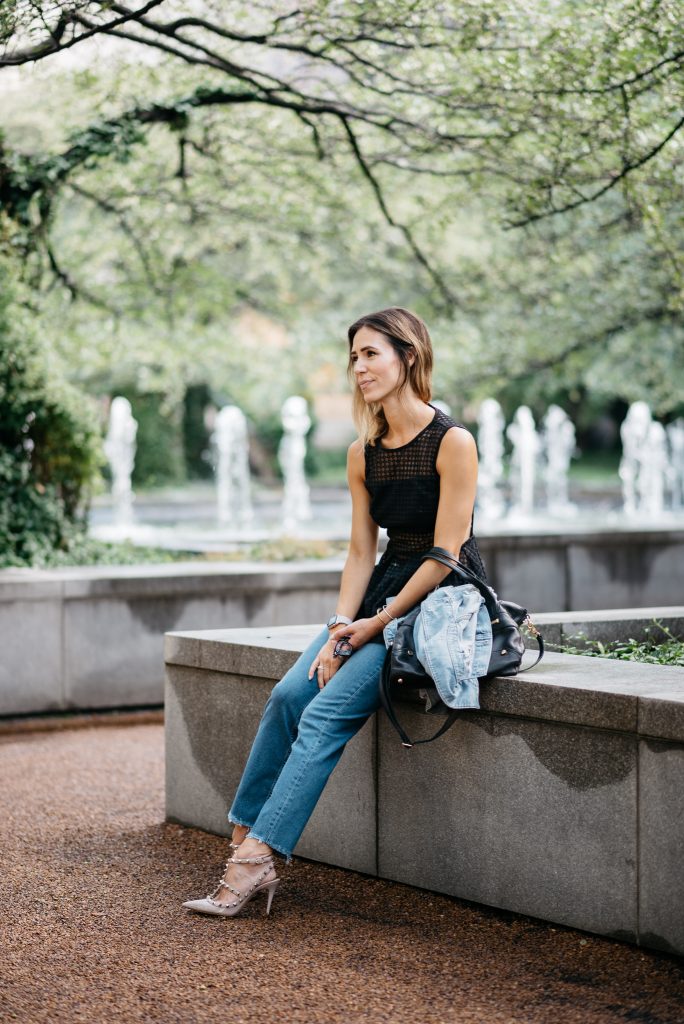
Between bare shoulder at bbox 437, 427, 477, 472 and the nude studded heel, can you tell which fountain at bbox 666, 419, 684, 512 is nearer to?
bare shoulder at bbox 437, 427, 477, 472

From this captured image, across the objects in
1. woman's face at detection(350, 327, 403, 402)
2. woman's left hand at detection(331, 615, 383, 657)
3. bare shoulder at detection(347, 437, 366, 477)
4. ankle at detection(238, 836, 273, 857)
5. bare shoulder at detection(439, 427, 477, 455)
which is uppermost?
woman's face at detection(350, 327, 403, 402)

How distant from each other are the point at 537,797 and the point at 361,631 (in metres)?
0.78

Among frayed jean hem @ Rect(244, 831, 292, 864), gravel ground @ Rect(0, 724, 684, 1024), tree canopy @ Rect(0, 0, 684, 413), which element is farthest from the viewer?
tree canopy @ Rect(0, 0, 684, 413)

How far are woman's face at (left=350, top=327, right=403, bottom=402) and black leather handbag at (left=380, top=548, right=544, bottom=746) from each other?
0.61 m

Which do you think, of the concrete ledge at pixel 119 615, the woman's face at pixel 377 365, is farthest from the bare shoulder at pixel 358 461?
the concrete ledge at pixel 119 615

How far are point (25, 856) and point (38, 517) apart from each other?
4686 mm

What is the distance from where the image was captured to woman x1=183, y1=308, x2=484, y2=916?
445cm

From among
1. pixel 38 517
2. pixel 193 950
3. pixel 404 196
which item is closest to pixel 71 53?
pixel 38 517

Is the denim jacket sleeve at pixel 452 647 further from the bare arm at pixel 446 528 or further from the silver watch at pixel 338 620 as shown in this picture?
the silver watch at pixel 338 620

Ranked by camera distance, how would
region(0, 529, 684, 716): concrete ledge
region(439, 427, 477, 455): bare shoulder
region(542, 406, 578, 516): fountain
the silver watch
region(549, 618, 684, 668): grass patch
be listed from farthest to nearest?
region(542, 406, 578, 516): fountain
region(0, 529, 684, 716): concrete ledge
region(549, 618, 684, 668): grass patch
the silver watch
region(439, 427, 477, 455): bare shoulder

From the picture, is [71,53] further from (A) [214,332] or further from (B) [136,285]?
(A) [214,332]

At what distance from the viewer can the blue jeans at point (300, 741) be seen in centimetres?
439

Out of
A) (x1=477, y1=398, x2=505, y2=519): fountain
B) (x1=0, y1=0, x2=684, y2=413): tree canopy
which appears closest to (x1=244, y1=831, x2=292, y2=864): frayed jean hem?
(x1=0, y1=0, x2=684, y2=413): tree canopy

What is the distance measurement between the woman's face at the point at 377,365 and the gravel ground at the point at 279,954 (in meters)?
1.76
